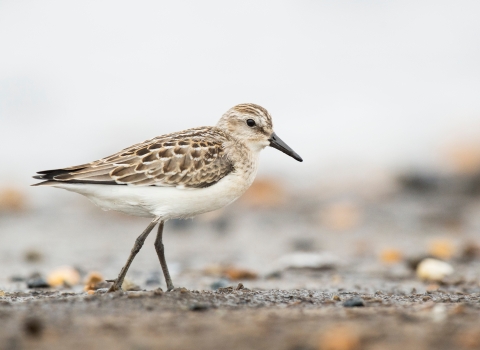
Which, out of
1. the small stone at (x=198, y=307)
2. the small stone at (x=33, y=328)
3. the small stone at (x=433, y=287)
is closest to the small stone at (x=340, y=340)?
the small stone at (x=198, y=307)

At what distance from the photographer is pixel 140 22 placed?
2394 cm

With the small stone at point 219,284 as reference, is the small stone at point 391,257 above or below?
above

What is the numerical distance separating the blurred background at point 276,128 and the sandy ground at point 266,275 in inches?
2.6

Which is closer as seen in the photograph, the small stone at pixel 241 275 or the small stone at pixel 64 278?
the small stone at pixel 64 278

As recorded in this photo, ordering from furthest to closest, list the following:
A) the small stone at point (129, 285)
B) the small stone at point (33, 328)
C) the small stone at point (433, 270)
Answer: the small stone at point (433, 270), the small stone at point (129, 285), the small stone at point (33, 328)

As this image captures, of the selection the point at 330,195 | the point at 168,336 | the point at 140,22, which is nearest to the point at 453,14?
the point at 140,22

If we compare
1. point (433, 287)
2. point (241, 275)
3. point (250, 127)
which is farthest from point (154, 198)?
point (433, 287)

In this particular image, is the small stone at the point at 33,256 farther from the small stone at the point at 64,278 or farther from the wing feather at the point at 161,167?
the wing feather at the point at 161,167

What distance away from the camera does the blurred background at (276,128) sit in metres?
9.96

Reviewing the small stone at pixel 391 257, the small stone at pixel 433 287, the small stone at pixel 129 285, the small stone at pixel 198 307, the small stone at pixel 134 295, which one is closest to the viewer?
the small stone at pixel 198 307

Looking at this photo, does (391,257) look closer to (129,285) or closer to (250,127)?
(250,127)

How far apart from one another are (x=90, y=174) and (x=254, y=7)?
63.8 feet

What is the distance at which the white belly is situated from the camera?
252 inches

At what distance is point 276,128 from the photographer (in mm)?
18734
